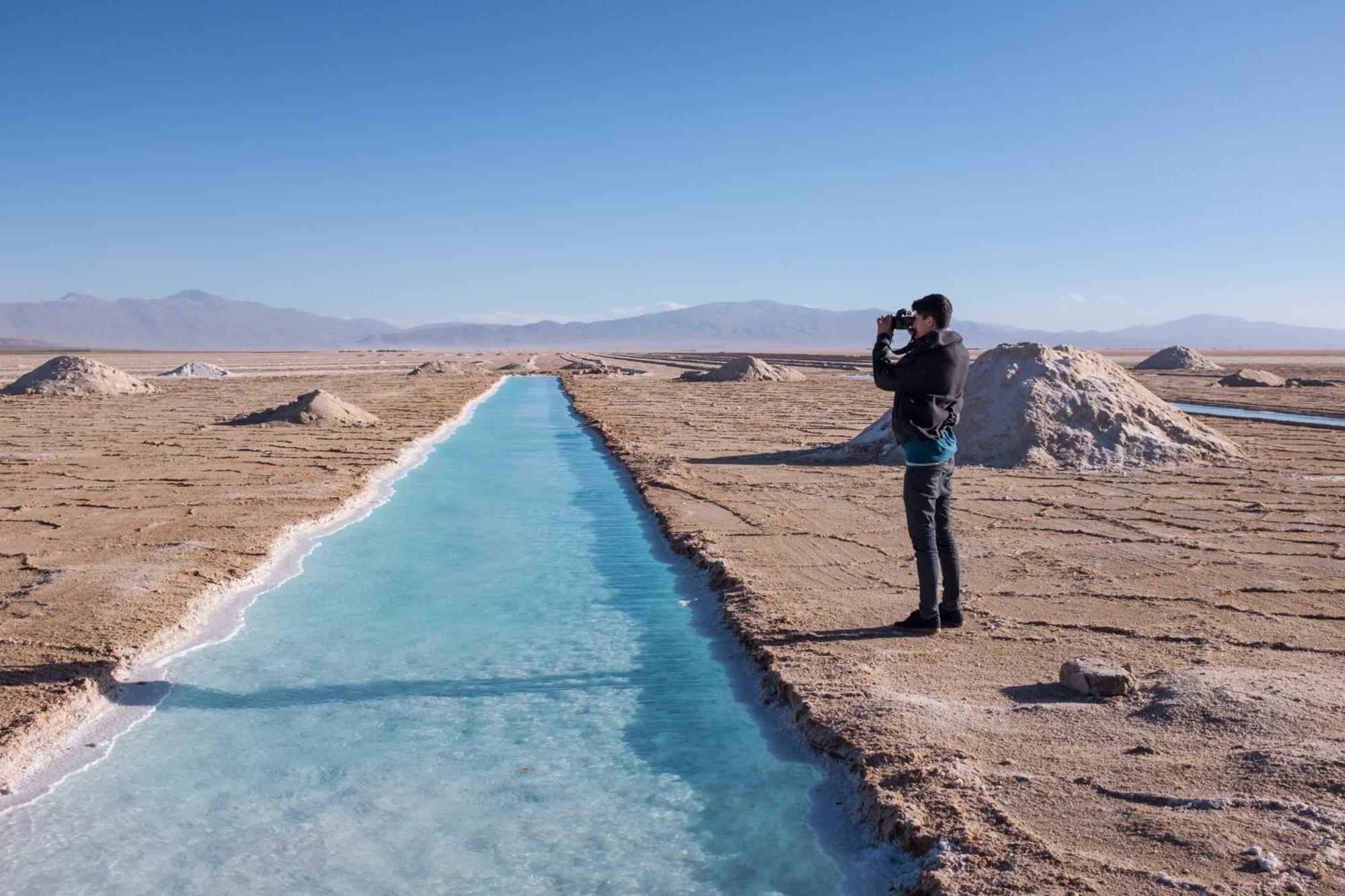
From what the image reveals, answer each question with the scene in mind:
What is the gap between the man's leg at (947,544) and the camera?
4676mm

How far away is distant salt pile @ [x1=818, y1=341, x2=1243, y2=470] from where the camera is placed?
10859 mm

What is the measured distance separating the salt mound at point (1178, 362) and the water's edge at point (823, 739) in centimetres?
4148

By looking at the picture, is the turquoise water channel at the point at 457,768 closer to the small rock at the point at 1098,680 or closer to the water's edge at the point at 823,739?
the water's edge at the point at 823,739

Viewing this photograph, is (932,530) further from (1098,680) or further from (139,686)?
(139,686)

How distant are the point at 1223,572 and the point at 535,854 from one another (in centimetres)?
487

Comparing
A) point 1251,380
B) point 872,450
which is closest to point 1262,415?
point 1251,380

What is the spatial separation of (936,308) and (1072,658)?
65.6 inches

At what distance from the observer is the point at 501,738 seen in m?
3.96

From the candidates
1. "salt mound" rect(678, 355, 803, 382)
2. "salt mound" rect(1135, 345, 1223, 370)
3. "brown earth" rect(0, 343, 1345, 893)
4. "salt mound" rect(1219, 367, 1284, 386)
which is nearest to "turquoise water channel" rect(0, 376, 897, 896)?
"brown earth" rect(0, 343, 1345, 893)

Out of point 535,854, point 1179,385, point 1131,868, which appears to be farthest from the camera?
point 1179,385

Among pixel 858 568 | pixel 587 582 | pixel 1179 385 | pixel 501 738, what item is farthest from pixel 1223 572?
pixel 1179 385

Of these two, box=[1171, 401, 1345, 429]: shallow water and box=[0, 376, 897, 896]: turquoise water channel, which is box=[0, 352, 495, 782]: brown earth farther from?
box=[1171, 401, 1345, 429]: shallow water

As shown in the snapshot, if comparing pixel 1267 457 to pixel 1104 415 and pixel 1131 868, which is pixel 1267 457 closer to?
pixel 1104 415

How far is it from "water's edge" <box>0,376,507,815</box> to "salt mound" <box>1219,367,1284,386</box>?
2738 centimetres
